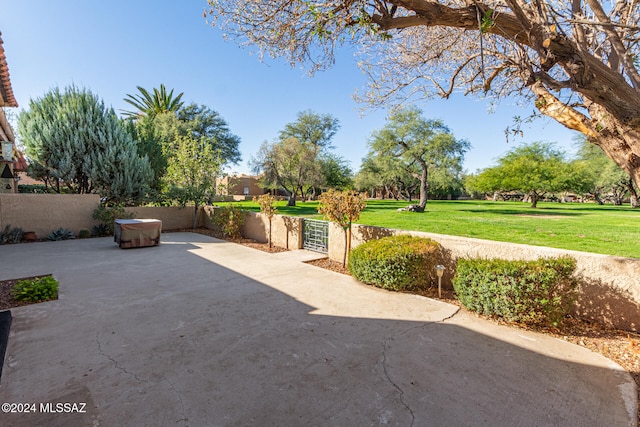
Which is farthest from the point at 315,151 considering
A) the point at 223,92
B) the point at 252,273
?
the point at 252,273

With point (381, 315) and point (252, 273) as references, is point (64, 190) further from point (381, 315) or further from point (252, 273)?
point (381, 315)

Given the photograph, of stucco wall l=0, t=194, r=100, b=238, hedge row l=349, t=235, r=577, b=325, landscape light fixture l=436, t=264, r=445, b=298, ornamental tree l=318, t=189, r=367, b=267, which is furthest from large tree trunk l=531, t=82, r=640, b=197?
stucco wall l=0, t=194, r=100, b=238

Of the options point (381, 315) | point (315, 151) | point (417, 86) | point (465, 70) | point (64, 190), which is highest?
point (315, 151)

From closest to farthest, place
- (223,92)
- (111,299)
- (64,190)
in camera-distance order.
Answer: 1. (111,299)
2. (64,190)
3. (223,92)

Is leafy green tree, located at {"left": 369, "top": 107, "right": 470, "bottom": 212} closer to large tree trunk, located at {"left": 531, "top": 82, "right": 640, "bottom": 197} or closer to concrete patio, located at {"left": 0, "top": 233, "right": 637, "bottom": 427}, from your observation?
large tree trunk, located at {"left": 531, "top": 82, "right": 640, "bottom": 197}

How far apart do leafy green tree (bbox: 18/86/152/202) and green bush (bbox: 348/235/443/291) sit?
39.9 ft

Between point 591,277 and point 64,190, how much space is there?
17968 mm

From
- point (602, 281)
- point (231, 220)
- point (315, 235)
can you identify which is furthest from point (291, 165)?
point (602, 281)

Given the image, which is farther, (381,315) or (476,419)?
(381,315)

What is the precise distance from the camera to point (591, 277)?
3.78 m

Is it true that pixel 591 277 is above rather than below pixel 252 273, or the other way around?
above

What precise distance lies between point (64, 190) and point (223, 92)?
934 cm

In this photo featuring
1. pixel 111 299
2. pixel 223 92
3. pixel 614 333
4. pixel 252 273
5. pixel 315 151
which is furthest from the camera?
pixel 315 151

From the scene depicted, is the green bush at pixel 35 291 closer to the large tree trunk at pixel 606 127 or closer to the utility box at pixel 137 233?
the utility box at pixel 137 233
